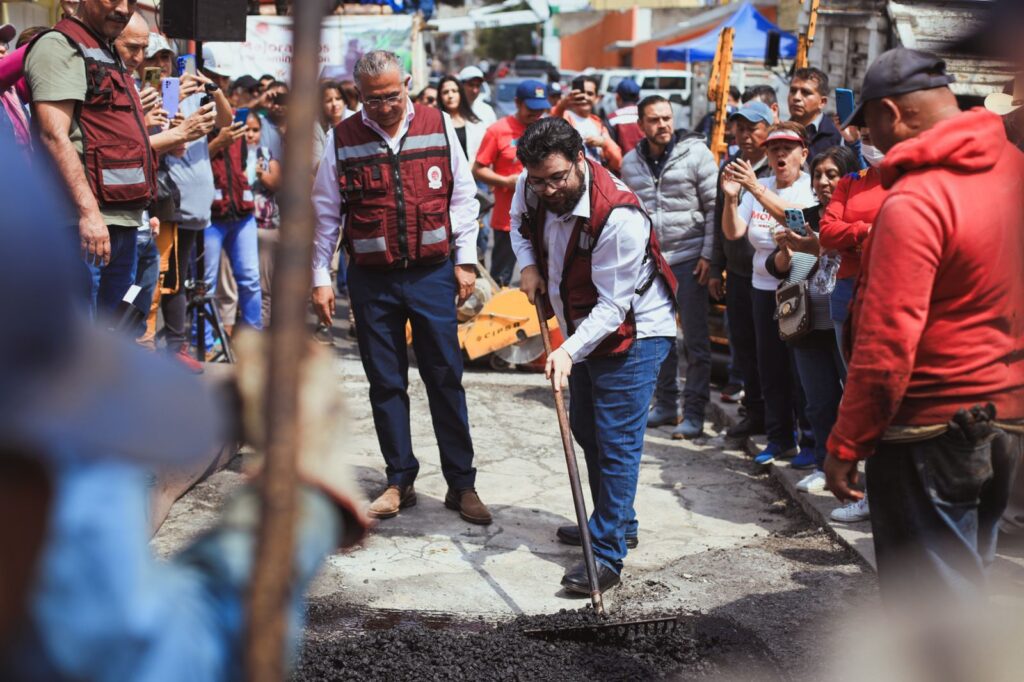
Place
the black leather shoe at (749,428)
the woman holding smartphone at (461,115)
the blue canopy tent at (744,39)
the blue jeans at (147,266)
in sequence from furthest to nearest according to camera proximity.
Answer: the blue canopy tent at (744,39), the woman holding smartphone at (461,115), the black leather shoe at (749,428), the blue jeans at (147,266)

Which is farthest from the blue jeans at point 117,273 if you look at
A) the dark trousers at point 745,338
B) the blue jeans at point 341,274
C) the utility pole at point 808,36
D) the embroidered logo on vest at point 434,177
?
the utility pole at point 808,36

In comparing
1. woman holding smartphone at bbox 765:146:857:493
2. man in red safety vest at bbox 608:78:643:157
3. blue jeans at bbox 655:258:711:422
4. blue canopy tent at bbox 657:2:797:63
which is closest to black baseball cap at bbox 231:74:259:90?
man in red safety vest at bbox 608:78:643:157

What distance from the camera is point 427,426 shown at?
24.8 feet

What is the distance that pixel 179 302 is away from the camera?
7.43 m

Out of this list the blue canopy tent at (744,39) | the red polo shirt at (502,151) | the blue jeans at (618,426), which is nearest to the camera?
the blue jeans at (618,426)

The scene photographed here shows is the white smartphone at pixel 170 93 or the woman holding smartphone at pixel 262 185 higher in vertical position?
the white smartphone at pixel 170 93

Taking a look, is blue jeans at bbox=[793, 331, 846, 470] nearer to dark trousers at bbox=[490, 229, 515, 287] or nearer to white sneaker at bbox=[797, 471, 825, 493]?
white sneaker at bbox=[797, 471, 825, 493]

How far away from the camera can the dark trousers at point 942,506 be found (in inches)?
125

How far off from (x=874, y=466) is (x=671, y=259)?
426cm

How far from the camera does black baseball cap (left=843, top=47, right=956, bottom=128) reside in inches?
127

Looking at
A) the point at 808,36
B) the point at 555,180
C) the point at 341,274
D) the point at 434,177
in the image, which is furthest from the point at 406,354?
the point at 808,36

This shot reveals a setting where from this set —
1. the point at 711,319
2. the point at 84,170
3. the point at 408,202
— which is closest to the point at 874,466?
the point at 408,202

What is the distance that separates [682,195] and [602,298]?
278 centimetres

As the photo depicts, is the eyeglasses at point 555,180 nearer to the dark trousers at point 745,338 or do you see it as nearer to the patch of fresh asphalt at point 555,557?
the patch of fresh asphalt at point 555,557
